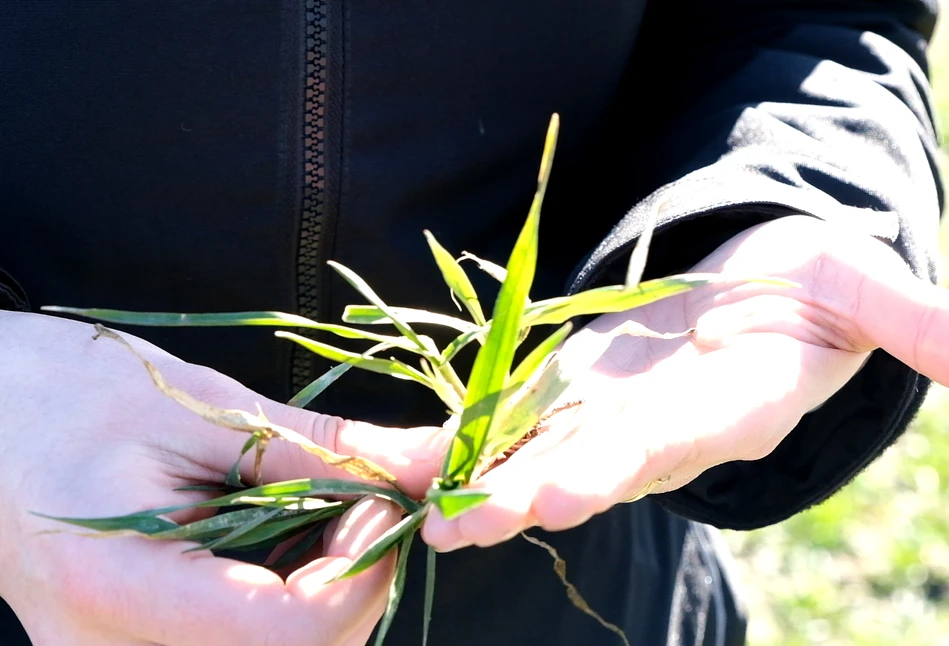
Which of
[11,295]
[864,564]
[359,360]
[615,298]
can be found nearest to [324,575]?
[359,360]

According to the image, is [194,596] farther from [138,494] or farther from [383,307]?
[383,307]

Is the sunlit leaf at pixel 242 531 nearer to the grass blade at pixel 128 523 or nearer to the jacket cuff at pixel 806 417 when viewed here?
the grass blade at pixel 128 523

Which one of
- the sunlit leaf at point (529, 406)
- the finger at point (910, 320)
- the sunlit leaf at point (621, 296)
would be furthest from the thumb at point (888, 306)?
the sunlit leaf at point (529, 406)

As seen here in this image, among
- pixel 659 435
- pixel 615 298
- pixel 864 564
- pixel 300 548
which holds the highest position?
pixel 615 298

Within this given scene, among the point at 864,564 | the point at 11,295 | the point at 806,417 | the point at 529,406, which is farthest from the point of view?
the point at 864,564

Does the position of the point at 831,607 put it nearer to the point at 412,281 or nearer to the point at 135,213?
the point at 412,281

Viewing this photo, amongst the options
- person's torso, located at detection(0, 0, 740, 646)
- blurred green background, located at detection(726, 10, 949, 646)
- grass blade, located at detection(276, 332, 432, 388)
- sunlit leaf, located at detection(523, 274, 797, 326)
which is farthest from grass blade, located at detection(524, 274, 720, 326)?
blurred green background, located at detection(726, 10, 949, 646)
